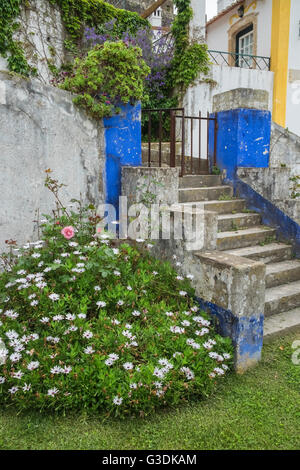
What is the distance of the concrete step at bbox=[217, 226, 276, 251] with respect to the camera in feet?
14.5

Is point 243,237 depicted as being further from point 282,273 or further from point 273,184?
point 273,184

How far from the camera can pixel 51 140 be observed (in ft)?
12.6

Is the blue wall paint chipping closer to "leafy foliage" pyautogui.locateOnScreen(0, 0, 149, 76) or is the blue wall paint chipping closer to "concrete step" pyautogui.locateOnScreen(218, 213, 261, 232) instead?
"concrete step" pyautogui.locateOnScreen(218, 213, 261, 232)

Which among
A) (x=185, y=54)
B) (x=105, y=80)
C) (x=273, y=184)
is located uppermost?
(x=185, y=54)

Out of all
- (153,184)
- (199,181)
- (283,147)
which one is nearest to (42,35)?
(199,181)

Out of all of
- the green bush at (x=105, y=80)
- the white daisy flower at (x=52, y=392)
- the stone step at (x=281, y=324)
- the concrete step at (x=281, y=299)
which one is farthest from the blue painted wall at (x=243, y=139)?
the white daisy flower at (x=52, y=392)

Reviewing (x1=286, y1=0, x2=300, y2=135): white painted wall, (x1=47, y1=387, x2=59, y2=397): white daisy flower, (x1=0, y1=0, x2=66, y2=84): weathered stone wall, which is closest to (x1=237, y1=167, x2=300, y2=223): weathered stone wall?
(x1=47, y1=387, x2=59, y2=397): white daisy flower

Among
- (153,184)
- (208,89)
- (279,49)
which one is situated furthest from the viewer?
(279,49)

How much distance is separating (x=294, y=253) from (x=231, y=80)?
279 inches

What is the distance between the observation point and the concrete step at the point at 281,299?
12.7 ft

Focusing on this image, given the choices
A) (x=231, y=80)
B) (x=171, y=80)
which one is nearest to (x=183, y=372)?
(x=171, y=80)

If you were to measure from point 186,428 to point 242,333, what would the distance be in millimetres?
993

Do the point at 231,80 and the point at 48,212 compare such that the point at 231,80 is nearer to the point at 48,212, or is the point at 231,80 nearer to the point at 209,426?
the point at 48,212

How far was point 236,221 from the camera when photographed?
4.83 meters
